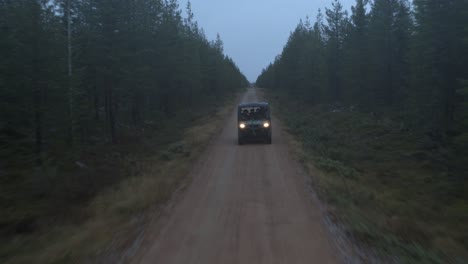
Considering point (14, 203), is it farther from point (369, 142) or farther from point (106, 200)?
point (369, 142)

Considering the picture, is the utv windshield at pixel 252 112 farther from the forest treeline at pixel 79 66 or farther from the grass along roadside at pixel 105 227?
the forest treeline at pixel 79 66

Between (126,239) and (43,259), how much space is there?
172cm

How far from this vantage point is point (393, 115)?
1528 inches

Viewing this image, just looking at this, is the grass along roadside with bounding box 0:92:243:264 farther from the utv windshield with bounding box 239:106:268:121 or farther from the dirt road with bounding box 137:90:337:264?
the utv windshield with bounding box 239:106:268:121

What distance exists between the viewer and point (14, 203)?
492 inches

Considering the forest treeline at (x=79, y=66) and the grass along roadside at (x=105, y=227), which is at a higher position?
the forest treeline at (x=79, y=66)

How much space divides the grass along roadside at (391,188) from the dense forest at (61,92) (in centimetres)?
790

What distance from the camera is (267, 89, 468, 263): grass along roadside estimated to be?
9.35 metres

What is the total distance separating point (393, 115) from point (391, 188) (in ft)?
74.7

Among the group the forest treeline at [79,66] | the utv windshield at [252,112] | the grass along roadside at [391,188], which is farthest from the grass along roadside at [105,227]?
the utv windshield at [252,112]

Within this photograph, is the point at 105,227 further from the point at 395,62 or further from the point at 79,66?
the point at 395,62

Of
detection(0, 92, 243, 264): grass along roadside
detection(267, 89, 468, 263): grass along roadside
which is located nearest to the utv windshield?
detection(267, 89, 468, 263): grass along roadside

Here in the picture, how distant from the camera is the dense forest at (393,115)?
13336mm

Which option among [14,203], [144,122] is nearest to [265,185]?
[14,203]
